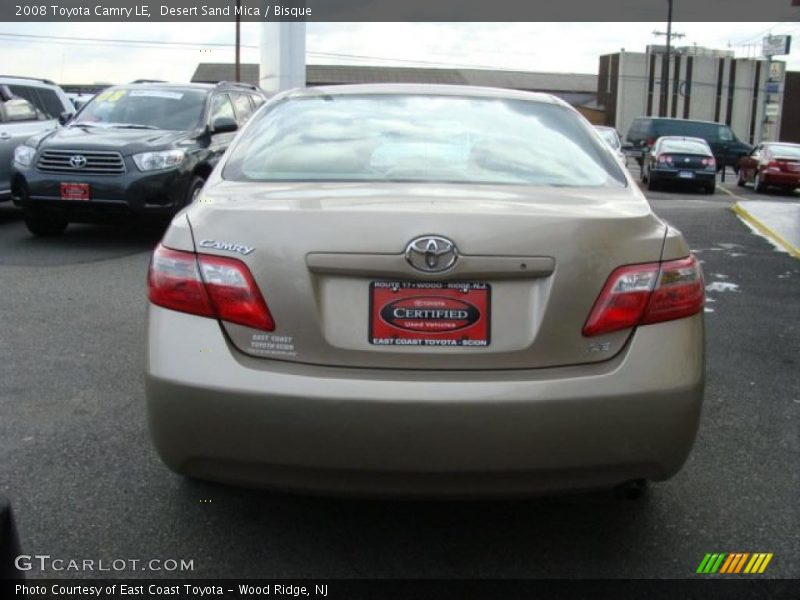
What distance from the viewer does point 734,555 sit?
9.91 ft

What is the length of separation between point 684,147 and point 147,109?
16.8m

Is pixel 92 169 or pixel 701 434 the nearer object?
pixel 701 434

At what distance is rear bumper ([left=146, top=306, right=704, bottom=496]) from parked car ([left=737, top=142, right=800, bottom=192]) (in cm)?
2257

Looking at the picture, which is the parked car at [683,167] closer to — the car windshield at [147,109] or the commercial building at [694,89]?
the car windshield at [147,109]

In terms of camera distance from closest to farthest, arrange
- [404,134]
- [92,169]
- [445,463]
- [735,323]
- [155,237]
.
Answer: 1. [445,463]
2. [404,134]
3. [735,323]
4. [92,169]
5. [155,237]

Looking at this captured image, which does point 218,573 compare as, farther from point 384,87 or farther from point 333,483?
point 384,87

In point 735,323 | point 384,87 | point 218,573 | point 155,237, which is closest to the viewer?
point 218,573

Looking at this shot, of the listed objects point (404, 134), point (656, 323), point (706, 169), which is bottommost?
point (706, 169)

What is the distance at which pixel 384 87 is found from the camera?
4.02 meters

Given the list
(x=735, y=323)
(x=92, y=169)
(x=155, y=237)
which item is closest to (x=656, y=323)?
(x=735, y=323)

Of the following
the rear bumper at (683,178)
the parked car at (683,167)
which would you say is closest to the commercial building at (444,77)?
the parked car at (683,167)

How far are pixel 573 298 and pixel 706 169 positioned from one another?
21.8 m

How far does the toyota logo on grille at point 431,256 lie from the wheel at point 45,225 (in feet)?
25.8

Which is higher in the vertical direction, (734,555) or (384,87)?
(384,87)
